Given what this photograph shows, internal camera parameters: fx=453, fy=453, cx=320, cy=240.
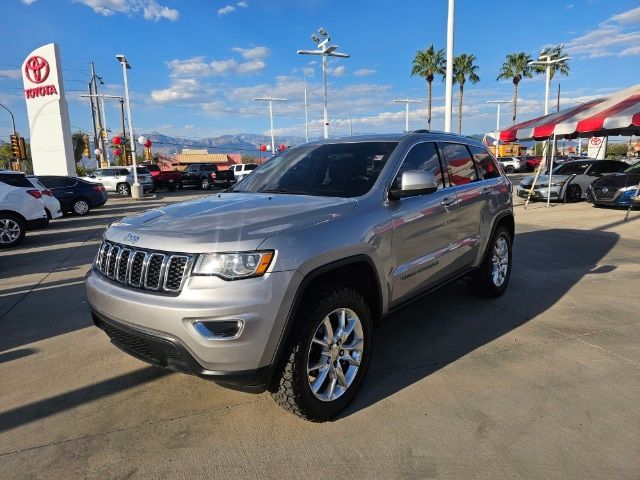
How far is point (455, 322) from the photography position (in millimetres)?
4438

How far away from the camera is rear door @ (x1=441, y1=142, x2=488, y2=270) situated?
4.20 m

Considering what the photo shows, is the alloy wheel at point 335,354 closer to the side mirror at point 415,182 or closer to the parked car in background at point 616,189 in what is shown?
the side mirror at point 415,182

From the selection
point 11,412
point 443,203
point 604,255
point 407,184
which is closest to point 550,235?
point 604,255

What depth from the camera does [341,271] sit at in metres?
2.96

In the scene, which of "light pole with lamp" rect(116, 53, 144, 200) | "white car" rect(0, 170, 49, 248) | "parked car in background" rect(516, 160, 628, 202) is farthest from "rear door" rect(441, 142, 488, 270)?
"light pole with lamp" rect(116, 53, 144, 200)

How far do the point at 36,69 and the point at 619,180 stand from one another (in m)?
25.8

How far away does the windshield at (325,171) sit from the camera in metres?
3.44

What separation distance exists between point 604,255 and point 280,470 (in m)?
7.12

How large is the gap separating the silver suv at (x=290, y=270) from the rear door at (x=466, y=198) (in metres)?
0.24

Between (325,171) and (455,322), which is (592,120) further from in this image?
(325,171)

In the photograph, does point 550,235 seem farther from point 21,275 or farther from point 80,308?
point 21,275

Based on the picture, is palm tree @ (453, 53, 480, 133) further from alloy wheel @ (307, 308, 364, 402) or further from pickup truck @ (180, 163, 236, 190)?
alloy wheel @ (307, 308, 364, 402)

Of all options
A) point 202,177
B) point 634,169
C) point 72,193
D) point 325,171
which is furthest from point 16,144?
point 634,169

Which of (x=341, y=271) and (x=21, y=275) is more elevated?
(x=341, y=271)
